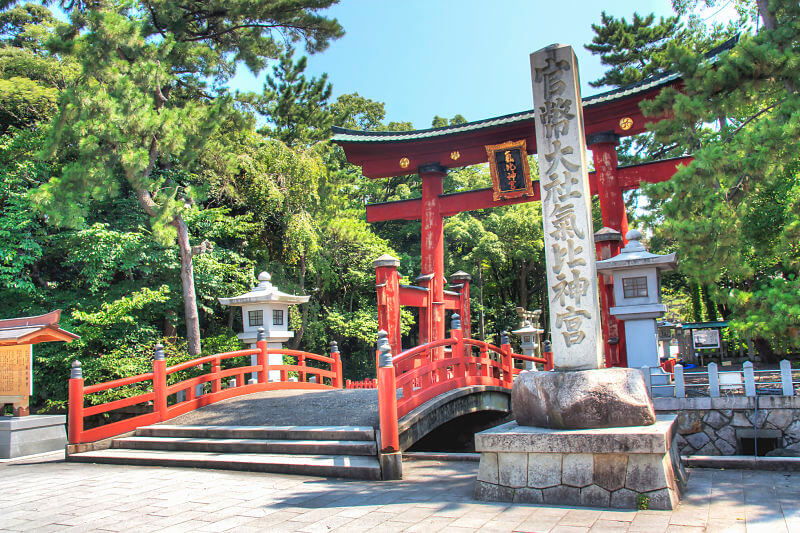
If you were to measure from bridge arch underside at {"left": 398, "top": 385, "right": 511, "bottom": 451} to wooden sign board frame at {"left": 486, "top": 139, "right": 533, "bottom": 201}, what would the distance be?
174 inches

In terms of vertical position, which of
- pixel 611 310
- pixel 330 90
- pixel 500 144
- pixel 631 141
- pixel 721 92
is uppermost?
pixel 330 90

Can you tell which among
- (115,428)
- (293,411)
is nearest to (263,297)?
(293,411)

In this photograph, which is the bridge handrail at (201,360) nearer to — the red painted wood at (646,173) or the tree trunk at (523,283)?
the red painted wood at (646,173)

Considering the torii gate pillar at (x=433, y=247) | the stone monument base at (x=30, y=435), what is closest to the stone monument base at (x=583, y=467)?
the torii gate pillar at (x=433, y=247)

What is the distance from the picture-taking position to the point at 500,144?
1194cm

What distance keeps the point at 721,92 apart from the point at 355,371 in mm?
16089

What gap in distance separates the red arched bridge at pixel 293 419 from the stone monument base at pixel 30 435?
1152mm

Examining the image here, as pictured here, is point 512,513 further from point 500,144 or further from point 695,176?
point 500,144

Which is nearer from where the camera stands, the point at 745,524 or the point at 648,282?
the point at 745,524

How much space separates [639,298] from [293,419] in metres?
6.13

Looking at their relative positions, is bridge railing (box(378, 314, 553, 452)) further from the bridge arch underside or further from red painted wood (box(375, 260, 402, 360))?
red painted wood (box(375, 260, 402, 360))

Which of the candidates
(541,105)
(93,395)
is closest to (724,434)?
(541,105)

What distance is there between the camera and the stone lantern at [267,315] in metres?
11.3

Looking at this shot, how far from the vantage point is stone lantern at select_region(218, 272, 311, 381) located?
37.0 ft
